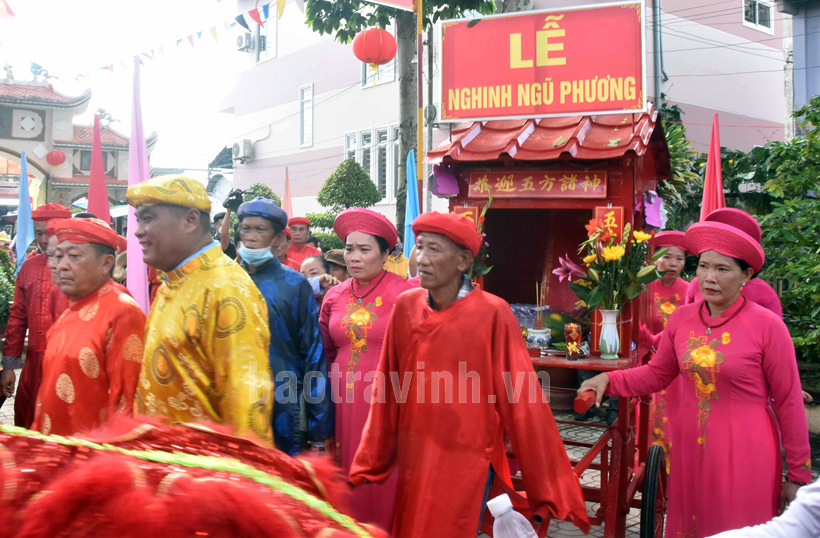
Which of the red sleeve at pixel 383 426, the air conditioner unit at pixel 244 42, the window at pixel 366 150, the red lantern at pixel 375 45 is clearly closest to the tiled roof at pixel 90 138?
the air conditioner unit at pixel 244 42

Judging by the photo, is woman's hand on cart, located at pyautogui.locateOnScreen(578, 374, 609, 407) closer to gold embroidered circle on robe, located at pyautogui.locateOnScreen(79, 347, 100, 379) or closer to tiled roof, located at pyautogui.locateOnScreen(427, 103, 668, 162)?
tiled roof, located at pyautogui.locateOnScreen(427, 103, 668, 162)

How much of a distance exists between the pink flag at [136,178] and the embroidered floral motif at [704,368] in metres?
3.38

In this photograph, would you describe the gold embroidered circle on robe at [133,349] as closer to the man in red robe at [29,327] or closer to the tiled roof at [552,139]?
the man in red robe at [29,327]

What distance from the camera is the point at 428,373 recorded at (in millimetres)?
3029

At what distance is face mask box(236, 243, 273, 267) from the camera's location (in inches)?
149

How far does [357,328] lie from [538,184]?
1637 millimetres

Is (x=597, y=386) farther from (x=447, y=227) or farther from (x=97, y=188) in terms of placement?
(x=97, y=188)

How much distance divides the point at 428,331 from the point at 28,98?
22736 millimetres

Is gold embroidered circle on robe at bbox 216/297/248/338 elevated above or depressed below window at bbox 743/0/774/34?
below

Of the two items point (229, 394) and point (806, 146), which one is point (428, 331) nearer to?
point (229, 394)

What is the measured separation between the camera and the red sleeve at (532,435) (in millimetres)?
2852

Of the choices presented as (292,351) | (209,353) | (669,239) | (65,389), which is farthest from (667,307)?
(65,389)

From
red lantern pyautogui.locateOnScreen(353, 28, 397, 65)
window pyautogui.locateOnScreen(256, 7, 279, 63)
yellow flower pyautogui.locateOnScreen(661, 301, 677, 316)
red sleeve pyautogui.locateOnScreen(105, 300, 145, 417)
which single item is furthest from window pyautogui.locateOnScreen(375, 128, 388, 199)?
red sleeve pyautogui.locateOnScreen(105, 300, 145, 417)

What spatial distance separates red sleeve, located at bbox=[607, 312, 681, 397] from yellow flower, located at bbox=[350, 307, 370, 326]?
1520 mm
